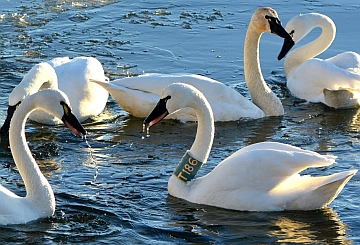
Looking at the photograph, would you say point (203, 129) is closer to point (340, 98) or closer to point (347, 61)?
point (340, 98)

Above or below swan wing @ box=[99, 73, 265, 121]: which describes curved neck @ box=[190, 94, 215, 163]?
above

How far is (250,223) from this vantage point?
7207 millimetres

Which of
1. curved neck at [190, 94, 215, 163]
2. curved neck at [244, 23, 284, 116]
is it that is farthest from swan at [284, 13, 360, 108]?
curved neck at [190, 94, 215, 163]

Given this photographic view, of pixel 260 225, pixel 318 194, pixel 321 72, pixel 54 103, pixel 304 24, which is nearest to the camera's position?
pixel 54 103

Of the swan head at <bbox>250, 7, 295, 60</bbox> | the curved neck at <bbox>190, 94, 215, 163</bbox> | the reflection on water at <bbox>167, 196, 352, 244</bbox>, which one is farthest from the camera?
the swan head at <bbox>250, 7, 295, 60</bbox>

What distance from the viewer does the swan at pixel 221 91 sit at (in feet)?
33.5

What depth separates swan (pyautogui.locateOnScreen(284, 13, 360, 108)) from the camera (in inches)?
442

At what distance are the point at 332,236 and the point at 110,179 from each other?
2.32 meters

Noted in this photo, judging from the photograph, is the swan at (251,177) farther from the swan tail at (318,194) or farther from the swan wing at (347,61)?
the swan wing at (347,61)

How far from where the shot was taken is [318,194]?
7.39m

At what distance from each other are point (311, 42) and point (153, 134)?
375 cm

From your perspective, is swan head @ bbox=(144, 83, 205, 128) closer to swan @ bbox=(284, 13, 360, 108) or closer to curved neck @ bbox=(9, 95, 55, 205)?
curved neck @ bbox=(9, 95, 55, 205)

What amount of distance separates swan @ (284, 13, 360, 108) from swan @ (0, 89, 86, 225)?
5023mm

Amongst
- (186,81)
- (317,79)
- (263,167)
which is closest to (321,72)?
(317,79)
